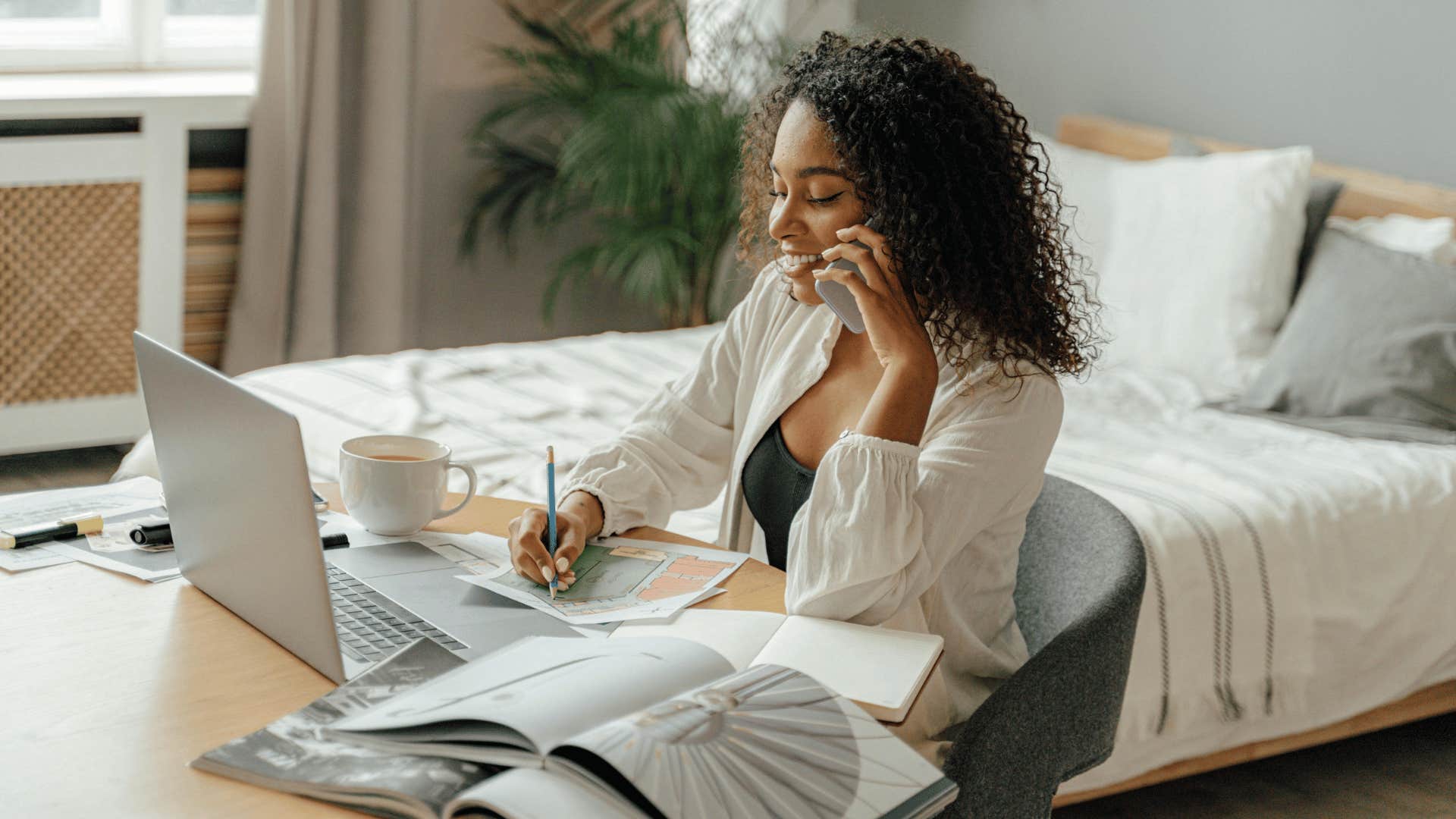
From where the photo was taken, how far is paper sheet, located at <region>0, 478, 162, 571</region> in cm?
123

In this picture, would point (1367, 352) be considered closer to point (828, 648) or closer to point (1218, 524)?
point (1218, 524)

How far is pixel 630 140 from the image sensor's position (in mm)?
3496

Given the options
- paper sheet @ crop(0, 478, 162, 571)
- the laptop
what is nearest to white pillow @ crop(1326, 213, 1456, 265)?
the laptop

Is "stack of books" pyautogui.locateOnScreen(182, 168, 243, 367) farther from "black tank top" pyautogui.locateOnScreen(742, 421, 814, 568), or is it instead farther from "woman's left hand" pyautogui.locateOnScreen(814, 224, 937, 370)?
"woman's left hand" pyautogui.locateOnScreen(814, 224, 937, 370)

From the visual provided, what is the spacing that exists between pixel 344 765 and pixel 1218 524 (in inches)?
59.8

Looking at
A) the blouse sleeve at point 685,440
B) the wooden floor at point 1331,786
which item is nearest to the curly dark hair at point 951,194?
the blouse sleeve at point 685,440

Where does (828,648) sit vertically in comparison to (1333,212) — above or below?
below

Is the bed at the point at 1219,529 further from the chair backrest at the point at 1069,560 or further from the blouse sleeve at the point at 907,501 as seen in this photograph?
the blouse sleeve at the point at 907,501

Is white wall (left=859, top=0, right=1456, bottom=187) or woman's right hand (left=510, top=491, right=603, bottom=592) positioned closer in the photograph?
woman's right hand (left=510, top=491, right=603, bottom=592)

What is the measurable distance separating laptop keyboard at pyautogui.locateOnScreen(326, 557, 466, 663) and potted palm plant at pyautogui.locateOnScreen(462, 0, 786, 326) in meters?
2.31

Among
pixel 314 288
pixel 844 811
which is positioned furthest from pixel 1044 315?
pixel 314 288

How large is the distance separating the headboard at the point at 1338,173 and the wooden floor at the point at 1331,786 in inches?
38.1

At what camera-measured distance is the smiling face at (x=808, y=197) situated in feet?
4.53

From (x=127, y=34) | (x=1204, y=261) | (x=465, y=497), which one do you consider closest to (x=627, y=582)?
(x=465, y=497)
